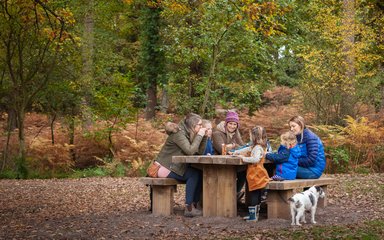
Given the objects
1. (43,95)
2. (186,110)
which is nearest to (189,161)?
(43,95)

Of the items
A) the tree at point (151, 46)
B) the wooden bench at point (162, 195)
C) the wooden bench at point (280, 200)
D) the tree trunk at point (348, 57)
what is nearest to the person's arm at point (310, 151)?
the wooden bench at point (280, 200)

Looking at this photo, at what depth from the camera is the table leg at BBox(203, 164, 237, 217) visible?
8.66 m

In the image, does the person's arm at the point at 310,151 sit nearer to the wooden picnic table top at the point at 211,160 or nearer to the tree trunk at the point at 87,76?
the wooden picnic table top at the point at 211,160

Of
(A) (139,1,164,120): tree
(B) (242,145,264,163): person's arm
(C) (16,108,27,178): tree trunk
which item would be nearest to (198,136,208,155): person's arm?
(B) (242,145,264,163): person's arm

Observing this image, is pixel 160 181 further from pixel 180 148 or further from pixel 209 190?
pixel 209 190

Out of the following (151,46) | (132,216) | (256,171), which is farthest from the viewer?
(151,46)

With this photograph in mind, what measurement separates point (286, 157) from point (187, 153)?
1492mm

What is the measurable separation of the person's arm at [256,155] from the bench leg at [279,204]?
1.96 ft

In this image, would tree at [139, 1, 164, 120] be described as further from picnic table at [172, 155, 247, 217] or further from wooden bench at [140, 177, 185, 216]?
picnic table at [172, 155, 247, 217]

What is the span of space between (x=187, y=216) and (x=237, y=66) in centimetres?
1281

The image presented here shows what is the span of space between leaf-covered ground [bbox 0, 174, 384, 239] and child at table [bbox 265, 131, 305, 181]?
74 cm

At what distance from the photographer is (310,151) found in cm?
906

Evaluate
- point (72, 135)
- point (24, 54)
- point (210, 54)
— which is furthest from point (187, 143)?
point (72, 135)

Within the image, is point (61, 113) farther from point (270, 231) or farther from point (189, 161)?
Answer: point (270, 231)
